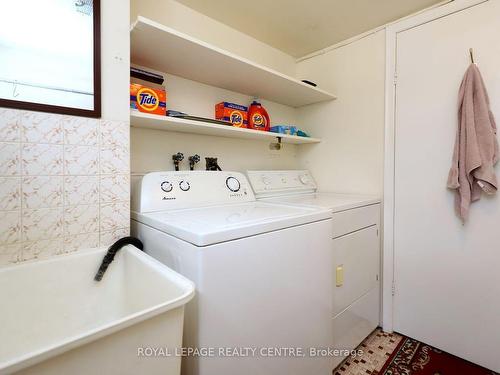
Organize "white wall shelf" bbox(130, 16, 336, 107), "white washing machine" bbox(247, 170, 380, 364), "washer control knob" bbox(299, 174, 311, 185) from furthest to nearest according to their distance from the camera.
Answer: "washer control knob" bbox(299, 174, 311, 185), "white washing machine" bbox(247, 170, 380, 364), "white wall shelf" bbox(130, 16, 336, 107)

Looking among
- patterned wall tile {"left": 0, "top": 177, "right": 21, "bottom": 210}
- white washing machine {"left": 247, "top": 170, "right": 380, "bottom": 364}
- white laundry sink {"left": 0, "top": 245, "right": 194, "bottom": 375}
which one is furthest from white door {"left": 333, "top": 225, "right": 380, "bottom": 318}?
patterned wall tile {"left": 0, "top": 177, "right": 21, "bottom": 210}

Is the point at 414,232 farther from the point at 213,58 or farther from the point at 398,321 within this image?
the point at 213,58

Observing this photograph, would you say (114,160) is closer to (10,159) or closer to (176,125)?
(10,159)

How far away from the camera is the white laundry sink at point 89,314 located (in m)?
0.56

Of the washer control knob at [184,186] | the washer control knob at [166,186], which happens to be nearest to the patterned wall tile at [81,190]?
the washer control knob at [166,186]

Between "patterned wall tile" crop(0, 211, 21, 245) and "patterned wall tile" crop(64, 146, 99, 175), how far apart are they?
223mm

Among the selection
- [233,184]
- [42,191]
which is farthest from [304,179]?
[42,191]

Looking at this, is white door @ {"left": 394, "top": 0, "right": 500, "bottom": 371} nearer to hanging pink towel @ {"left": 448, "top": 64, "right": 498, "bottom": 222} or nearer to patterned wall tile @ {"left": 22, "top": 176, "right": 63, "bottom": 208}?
hanging pink towel @ {"left": 448, "top": 64, "right": 498, "bottom": 222}

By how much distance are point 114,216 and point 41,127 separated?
433mm

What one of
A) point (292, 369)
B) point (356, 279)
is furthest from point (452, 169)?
point (292, 369)

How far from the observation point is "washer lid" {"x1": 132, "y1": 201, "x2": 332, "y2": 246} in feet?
2.93

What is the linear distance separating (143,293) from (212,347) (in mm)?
313

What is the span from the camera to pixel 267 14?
69.1 inches

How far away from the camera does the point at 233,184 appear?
169cm
